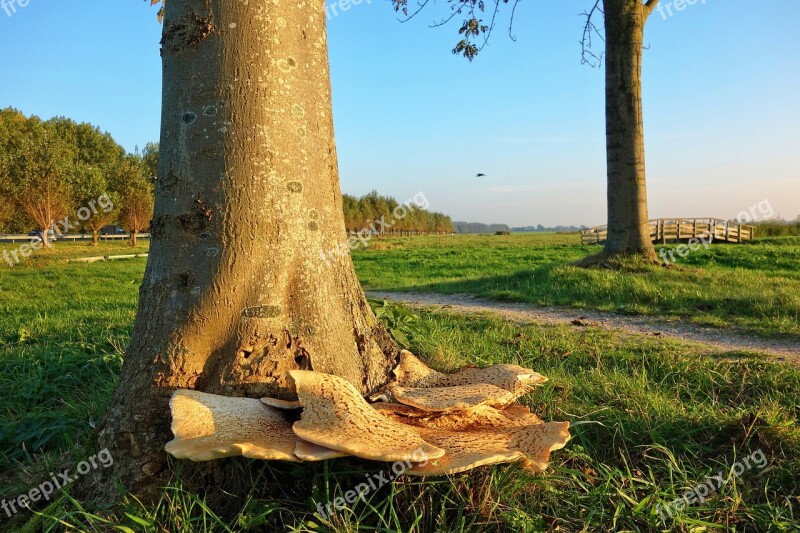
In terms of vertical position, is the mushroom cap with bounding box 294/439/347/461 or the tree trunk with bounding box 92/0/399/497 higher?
the tree trunk with bounding box 92/0/399/497

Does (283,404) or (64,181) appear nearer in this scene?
(283,404)

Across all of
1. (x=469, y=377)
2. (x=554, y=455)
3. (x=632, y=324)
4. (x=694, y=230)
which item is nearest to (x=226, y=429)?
(x=469, y=377)

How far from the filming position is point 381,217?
74438 mm

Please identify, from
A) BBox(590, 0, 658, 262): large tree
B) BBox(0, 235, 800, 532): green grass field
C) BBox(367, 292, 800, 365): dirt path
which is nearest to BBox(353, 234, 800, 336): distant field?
BBox(367, 292, 800, 365): dirt path

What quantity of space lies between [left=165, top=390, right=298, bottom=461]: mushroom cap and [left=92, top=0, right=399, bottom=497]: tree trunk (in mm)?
318

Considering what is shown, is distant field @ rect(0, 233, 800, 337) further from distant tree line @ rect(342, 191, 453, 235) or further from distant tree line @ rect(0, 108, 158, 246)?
distant tree line @ rect(342, 191, 453, 235)

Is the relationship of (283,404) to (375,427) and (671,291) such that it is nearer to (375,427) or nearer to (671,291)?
(375,427)

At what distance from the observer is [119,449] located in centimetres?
233

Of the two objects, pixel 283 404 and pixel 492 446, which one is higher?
pixel 283 404

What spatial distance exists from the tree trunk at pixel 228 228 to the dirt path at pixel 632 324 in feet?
15.0

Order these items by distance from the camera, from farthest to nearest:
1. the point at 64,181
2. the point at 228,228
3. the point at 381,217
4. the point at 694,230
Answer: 1. the point at 381,217
2. the point at 64,181
3. the point at 694,230
4. the point at 228,228

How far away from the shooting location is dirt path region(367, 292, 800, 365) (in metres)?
5.43

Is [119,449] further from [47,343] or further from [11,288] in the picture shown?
[11,288]

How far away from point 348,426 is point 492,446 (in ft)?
1.85
